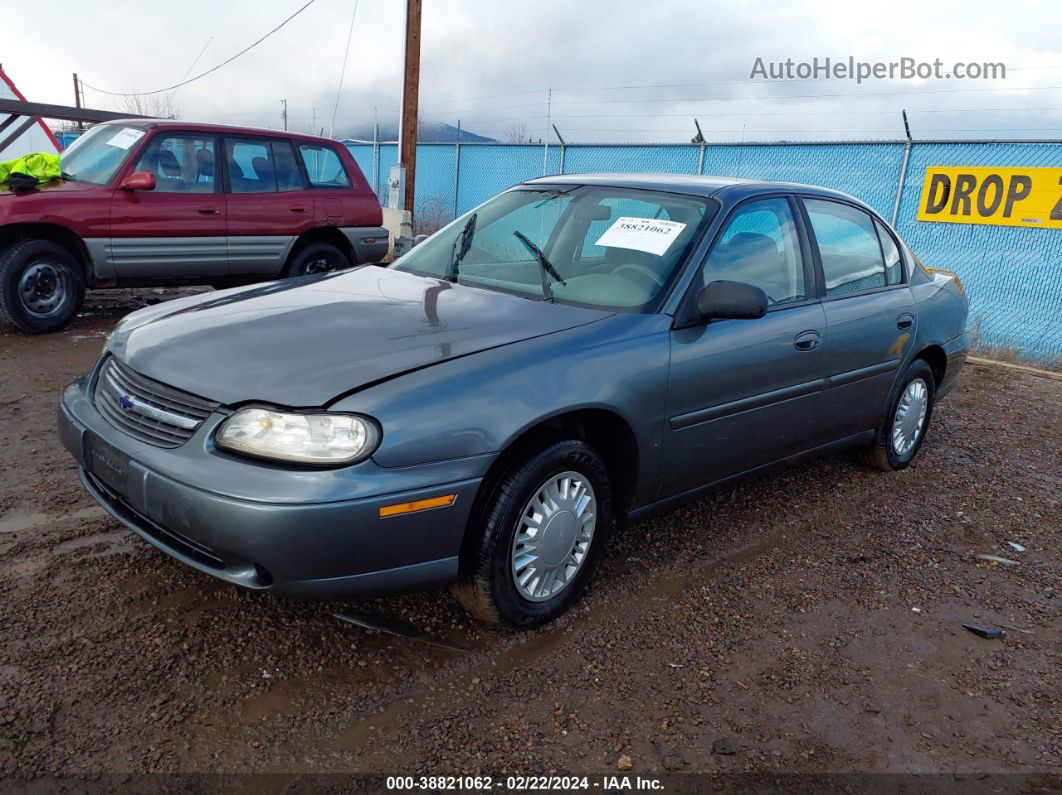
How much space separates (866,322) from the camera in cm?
424

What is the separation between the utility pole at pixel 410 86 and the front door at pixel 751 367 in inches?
390

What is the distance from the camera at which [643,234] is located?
11.8 ft

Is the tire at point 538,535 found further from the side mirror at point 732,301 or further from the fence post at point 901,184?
the fence post at point 901,184

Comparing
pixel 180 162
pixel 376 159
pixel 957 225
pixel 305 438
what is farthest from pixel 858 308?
pixel 376 159

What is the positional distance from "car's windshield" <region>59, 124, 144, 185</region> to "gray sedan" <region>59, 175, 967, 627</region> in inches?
173

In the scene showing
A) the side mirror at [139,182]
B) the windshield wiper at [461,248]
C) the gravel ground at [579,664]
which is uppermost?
the windshield wiper at [461,248]

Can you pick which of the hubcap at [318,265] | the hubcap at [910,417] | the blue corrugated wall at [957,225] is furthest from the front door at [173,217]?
the blue corrugated wall at [957,225]

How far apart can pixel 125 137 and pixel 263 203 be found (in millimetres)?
1267

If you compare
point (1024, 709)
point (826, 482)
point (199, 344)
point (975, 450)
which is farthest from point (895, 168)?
point (199, 344)

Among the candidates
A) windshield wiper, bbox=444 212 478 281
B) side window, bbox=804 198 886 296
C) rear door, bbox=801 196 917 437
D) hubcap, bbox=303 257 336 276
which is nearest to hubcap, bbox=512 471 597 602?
windshield wiper, bbox=444 212 478 281

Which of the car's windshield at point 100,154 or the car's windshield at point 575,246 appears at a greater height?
the car's windshield at point 575,246

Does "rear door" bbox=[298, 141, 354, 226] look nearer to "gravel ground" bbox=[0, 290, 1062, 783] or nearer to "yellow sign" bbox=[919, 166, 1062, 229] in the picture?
"gravel ground" bbox=[0, 290, 1062, 783]

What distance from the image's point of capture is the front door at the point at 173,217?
713 cm

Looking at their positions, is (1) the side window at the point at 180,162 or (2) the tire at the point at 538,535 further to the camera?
(1) the side window at the point at 180,162
